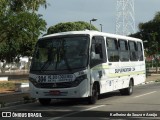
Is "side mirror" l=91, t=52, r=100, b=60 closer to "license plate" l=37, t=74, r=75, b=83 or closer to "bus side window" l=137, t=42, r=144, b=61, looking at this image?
"license plate" l=37, t=74, r=75, b=83

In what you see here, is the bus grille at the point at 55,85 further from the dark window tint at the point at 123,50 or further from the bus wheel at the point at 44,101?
the dark window tint at the point at 123,50

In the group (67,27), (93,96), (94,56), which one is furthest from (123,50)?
(67,27)

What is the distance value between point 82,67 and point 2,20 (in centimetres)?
1276

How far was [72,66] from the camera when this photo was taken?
17.5 metres

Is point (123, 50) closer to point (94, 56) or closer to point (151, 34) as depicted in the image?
point (94, 56)

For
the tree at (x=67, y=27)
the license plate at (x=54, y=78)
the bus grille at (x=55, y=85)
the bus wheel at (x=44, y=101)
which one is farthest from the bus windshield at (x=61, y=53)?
the tree at (x=67, y=27)

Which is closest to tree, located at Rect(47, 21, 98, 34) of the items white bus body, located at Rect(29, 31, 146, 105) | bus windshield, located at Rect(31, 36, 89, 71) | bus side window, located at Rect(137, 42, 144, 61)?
bus side window, located at Rect(137, 42, 144, 61)

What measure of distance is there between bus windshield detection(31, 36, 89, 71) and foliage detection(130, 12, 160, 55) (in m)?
43.3

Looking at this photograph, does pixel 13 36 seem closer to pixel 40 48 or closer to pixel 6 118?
pixel 40 48

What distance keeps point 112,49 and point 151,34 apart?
41067 mm

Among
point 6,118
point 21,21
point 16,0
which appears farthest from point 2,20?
point 6,118

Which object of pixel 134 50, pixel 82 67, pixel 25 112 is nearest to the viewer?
pixel 25 112

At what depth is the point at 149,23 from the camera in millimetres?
63969

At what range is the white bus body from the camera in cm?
1734
